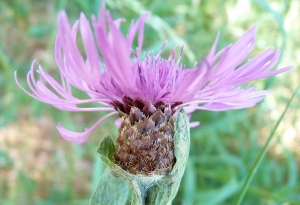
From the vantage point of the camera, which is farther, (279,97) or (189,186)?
(279,97)


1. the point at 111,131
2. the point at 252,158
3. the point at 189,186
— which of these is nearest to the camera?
the point at 189,186

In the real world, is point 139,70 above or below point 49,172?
→ above

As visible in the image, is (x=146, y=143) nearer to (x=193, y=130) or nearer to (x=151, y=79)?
(x=151, y=79)

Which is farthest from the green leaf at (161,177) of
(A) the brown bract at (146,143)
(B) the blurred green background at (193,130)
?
(B) the blurred green background at (193,130)

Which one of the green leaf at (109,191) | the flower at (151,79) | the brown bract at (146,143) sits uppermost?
the flower at (151,79)

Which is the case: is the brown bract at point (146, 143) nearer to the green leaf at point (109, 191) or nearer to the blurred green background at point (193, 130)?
the green leaf at point (109, 191)

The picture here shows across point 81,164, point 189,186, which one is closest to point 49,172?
point 81,164

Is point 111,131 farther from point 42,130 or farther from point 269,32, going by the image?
point 269,32
